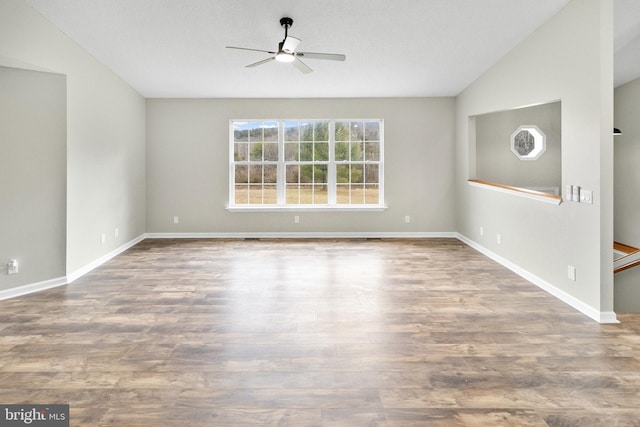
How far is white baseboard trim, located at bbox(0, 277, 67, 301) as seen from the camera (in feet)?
11.8

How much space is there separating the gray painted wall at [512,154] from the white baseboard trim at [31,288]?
6018 mm

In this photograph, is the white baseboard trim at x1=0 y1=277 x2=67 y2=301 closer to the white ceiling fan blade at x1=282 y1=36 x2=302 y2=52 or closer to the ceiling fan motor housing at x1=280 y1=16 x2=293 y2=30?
the white ceiling fan blade at x1=282 y1=36 x2=302 y2=52

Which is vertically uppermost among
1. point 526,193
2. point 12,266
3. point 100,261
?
point 526,193

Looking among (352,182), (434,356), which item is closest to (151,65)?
(352,182)

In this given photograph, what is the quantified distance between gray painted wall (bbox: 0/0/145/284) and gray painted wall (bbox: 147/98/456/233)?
0.47 m

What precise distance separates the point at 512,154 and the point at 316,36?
4.24m

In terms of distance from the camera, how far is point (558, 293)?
11.8ft

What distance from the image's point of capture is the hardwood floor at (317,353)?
1910mm

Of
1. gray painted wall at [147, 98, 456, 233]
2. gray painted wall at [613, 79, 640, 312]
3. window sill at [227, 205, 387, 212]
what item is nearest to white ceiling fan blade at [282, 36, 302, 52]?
gray painted wall at [147, 98, 456, 233]

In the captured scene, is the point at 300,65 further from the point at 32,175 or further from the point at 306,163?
the point at 306,163

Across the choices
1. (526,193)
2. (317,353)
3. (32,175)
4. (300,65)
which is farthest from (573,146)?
(32,175)

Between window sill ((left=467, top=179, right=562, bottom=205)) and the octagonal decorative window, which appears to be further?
the octagonal decorative window

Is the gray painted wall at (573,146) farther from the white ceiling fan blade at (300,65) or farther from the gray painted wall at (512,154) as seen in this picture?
the white ceiling fan blade at (300,65)

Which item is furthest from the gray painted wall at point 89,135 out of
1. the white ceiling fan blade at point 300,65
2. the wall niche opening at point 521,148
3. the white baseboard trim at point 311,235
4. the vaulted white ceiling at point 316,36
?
the wall niche opening at point 521,148
